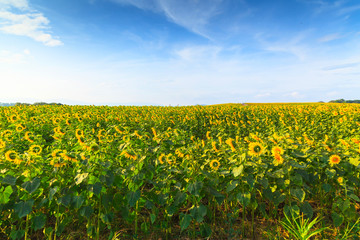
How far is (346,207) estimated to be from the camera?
8.50 feet

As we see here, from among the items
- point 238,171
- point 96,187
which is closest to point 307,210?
point 238,171

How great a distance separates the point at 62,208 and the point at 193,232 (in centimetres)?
172

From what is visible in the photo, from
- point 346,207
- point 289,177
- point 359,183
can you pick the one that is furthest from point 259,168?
point 359,183

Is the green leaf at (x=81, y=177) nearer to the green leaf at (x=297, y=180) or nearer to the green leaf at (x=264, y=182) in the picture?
the green leaf at (x=264, y=182)

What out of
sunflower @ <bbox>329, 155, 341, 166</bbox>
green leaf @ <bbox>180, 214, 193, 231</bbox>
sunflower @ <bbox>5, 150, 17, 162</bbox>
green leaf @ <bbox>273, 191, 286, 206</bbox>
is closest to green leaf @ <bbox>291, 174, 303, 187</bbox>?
green leaf @ <bbox>273, 191, 286, 206</bbox>

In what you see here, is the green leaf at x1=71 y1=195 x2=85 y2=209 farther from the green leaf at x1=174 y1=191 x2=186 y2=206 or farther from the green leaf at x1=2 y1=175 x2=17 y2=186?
the green leaf at x1=174 y1=191 x2=186 y2=206

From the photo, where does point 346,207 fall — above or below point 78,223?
above

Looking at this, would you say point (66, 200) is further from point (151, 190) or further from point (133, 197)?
point (151, 190)

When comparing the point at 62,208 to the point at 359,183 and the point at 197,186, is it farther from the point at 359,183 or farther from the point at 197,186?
the point at 359,183

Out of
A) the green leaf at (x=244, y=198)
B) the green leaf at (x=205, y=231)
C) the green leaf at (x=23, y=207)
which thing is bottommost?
the green leaf at (x=205, y=231)

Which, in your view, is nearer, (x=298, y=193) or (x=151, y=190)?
(x=298, y=193)

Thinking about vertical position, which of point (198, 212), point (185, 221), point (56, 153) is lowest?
point (185, 221)

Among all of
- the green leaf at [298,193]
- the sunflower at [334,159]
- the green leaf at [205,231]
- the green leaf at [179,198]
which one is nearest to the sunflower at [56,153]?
the green leaf at [179,198]

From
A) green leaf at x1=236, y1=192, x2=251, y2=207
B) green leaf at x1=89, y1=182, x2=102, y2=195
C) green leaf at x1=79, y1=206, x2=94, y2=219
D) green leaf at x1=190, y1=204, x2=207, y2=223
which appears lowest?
green leaf at x1=190, y1=204, x2=207, y2=223
